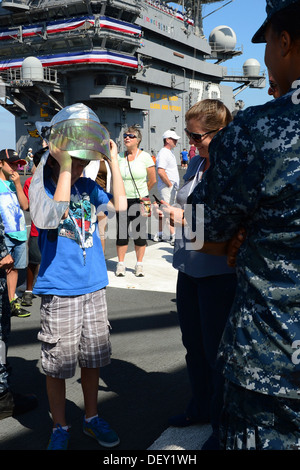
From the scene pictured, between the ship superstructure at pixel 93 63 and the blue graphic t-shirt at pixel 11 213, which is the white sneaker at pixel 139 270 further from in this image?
the ship superstructure at pixel 93 63

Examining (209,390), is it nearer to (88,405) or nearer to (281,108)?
(88,405)

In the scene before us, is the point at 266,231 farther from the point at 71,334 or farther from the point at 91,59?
the point at 91,59

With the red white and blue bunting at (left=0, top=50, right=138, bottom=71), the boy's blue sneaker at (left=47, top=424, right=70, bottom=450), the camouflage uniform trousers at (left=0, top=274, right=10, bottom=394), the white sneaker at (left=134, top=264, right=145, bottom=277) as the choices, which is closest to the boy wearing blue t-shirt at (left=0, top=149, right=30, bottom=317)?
the camouflage uniform trousers at (left=0, top=274, right=10, bottom=394)

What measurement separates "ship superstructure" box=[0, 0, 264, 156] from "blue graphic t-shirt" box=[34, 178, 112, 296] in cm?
2869

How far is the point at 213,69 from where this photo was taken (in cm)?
4403

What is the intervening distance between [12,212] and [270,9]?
14.6 ft

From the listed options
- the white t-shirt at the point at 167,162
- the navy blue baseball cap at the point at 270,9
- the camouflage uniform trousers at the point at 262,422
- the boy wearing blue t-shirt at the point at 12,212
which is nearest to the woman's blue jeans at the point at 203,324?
the camouflage uniform trousers at the point at 262,422

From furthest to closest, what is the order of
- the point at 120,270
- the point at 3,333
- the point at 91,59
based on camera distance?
the point at 91,59 < the point at 120,270 < the point at 3,333

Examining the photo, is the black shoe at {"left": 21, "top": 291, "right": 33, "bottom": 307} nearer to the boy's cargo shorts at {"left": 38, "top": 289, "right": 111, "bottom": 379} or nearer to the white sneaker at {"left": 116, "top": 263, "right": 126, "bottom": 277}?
the white sneaker at {"left": 116, "top": 263, "right": 126, "bottom": 277}

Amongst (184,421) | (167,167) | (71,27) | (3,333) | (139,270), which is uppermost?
(71,27)

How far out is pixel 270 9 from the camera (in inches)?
57.7

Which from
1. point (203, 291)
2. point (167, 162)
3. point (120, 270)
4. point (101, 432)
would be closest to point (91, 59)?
point (167, 162)

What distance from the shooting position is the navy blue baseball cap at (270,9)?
140 centimetres

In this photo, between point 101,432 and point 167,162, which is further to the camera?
point 167,162
